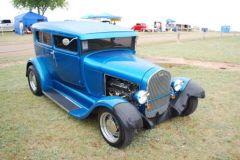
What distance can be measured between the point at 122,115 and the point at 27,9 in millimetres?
38670

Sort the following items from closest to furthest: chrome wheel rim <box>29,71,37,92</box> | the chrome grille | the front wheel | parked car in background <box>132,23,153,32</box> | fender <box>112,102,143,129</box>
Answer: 1. fender <box>112,102,143,129</box>
2. the front wheel
3. the chrome grille
4. chrome wheel rim <box>29,71,37,92</box>
5. parked car in background <box>132,23,153,32</box>

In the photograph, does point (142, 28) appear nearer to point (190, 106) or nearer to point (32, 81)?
point (32, 81)

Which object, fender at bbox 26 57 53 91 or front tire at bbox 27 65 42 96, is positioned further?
front tire at bbox 27 65 42 96

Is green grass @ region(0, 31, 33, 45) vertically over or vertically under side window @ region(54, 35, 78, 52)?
over

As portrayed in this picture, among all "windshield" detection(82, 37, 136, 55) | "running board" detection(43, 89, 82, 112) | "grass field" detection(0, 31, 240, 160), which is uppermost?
"windshield" detection(82, 37, 136, 55)

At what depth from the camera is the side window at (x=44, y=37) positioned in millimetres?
4328

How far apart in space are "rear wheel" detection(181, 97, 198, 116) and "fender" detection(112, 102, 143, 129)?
1.46 metres

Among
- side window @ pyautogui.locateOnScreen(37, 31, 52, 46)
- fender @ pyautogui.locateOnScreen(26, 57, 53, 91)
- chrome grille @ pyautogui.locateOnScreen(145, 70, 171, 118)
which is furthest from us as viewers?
fender @ pyautogui.locateOnScreen(26, 57, 53, 91)

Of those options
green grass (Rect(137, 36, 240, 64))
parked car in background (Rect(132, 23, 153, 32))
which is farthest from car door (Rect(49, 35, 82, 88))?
parked car in background (Rect(132, 23, 153, 32))

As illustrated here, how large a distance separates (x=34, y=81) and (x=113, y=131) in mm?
2830

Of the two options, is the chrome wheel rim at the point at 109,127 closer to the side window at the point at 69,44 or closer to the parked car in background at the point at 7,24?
the side window at the point at 69,44

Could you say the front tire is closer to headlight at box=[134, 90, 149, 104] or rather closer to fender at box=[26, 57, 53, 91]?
fender at box=[26, 57, 53, 91]

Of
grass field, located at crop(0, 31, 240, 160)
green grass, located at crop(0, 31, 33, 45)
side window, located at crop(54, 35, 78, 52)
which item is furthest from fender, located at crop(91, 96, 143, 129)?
green grass, located at crop(0, 31, 33, 45)

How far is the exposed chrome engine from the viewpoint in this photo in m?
3.20
